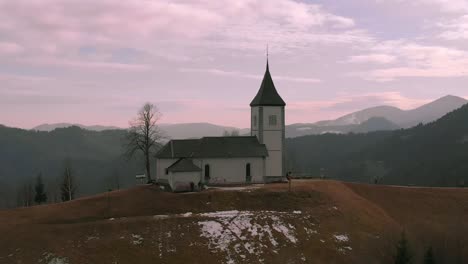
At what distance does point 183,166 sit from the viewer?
59500 millimetres

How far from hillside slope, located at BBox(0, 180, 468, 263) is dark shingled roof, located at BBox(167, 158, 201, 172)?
4.04 metres

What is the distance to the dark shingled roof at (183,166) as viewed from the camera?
58844 mm

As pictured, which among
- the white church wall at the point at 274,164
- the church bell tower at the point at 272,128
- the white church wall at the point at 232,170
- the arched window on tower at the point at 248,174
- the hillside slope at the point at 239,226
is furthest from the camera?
the church bell tower at the point at 272,128

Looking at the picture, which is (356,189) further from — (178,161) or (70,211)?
(70,211)

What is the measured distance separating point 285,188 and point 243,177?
27.2 feet

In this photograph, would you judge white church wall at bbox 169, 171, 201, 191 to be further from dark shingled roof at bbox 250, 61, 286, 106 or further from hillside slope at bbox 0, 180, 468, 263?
dark shingled roof at bbox 250, 61, 286, 106

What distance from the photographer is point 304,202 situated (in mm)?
53562

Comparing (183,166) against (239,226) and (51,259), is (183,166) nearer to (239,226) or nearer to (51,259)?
(239,226)

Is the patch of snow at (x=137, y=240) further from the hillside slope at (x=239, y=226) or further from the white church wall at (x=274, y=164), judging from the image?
the white church wall at (x=274, y=164)

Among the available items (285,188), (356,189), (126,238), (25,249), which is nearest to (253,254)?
(126,238)

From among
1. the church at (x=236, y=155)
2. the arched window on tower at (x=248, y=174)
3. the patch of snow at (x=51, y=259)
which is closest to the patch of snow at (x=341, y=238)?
the church at (x=236, y=155)

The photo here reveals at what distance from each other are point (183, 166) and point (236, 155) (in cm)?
808

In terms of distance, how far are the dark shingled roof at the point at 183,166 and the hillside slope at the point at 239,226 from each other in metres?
4.04

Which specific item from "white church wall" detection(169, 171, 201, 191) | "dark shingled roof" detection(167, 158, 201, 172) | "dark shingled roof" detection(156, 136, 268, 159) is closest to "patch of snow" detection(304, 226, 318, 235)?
"white church wall" detection(169, 171, 201, 191)
